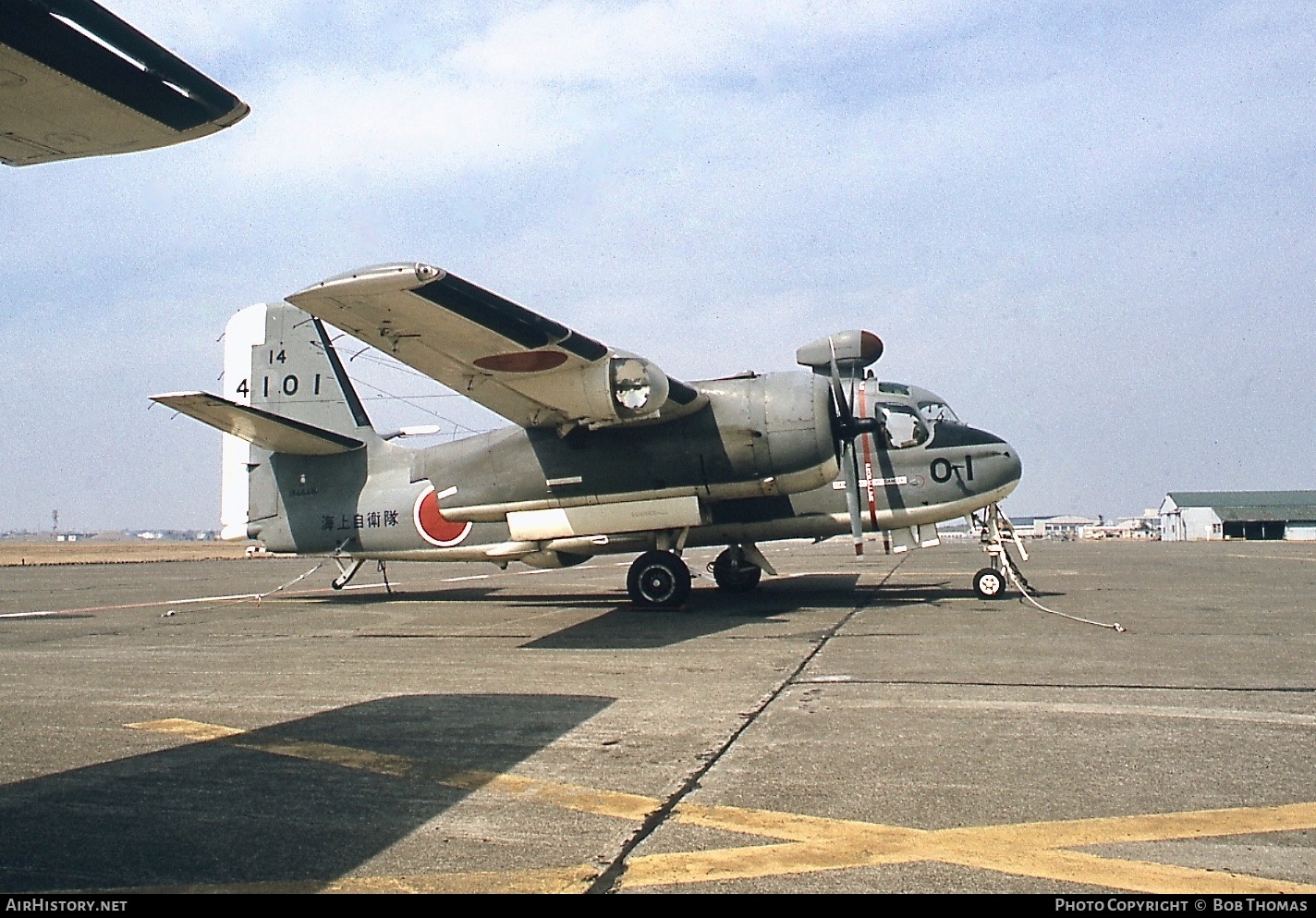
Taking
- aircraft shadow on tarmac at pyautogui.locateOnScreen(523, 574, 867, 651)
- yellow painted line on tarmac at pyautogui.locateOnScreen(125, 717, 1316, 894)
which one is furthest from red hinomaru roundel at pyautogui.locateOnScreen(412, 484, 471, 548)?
yellow painted line on tarmac at pyautogui.locateOnScreen(125, 717, 1316, 894)

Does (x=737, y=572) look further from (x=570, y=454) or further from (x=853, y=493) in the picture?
(x=570, y=454)

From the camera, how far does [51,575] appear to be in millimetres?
33062

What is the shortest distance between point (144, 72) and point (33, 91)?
35 cm

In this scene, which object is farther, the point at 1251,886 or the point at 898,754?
the point at 898,754

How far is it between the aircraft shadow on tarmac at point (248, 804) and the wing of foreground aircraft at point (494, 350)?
4.47 m

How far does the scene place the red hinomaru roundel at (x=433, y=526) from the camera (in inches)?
653

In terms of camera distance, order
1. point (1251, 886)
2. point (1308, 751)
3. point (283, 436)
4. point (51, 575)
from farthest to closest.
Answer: point (51, 575) < point (283, 436) < point (1308, 751) < point (1251, 886)

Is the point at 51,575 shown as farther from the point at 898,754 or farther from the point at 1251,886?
the point at 1251,886

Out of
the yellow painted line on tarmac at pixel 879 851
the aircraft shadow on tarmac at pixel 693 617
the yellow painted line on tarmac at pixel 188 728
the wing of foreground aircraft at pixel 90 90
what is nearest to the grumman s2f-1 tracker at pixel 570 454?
the aircraft shadow on tarmac at pixel 693 617

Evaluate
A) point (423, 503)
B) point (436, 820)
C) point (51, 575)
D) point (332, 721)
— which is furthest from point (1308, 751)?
point (51, 575)

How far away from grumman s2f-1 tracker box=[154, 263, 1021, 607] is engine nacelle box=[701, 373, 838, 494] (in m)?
0.03

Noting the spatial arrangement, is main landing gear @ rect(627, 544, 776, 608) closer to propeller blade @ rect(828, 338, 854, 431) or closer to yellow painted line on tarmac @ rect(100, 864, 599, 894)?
propeller blade @ rect(828, 338, 854, 431)

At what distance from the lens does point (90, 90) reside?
2977mm

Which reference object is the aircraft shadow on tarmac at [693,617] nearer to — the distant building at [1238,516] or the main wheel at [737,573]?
the main wheel at [737,573]
